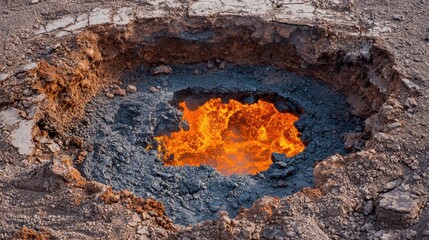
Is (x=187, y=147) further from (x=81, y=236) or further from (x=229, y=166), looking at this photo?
(x=81, y=236)

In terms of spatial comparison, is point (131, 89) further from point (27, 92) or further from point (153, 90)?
point (27, 92)

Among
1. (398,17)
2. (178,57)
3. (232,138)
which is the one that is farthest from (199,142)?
(398,17)

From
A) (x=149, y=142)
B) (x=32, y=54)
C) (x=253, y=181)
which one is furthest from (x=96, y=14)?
(x=253, y=181)

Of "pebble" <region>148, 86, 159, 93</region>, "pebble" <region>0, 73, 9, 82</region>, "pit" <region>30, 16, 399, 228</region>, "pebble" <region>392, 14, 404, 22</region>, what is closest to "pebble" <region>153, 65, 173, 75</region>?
"pit" <region>30, 16, 399, 228</region>

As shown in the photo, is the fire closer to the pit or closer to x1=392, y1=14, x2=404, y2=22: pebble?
the pit

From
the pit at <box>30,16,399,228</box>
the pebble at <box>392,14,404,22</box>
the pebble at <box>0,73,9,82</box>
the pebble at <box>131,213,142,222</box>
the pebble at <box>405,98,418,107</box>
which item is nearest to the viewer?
the pebble at <box>131,213,142,222</box>
